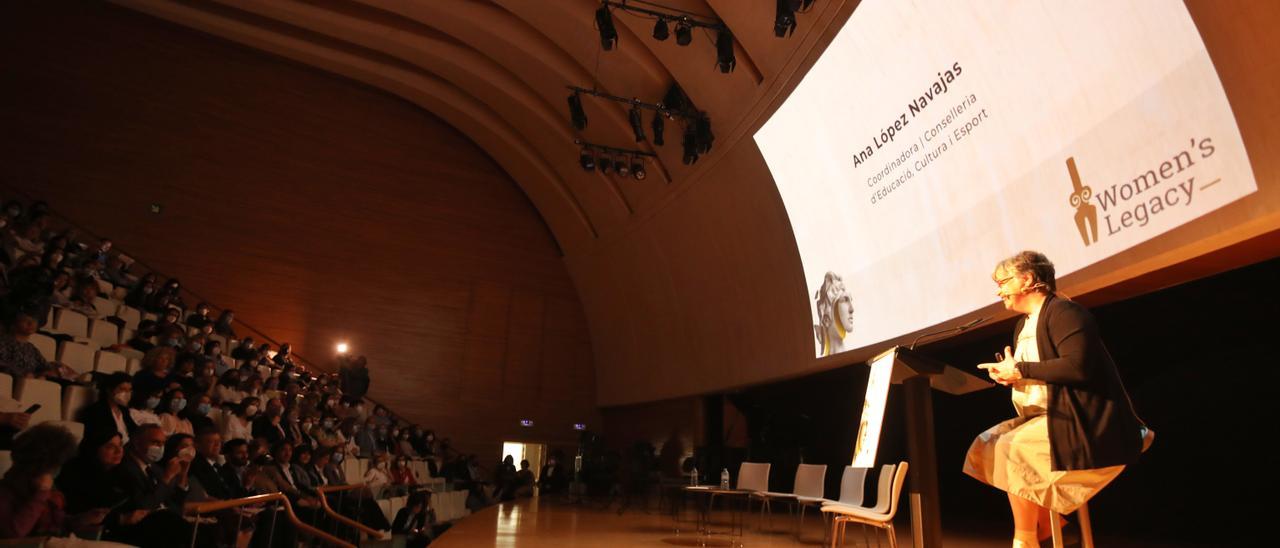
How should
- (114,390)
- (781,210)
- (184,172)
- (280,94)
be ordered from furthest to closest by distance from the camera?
(280,94), (184,172), (781,210), (114,390)

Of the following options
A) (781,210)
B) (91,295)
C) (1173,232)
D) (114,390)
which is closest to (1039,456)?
(1173,232)

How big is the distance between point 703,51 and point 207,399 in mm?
6578

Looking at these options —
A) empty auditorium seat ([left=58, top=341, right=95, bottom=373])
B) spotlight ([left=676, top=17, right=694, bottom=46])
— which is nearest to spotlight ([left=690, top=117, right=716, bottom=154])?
spotlight ([left=676, top=17, right=694, bottom=46])

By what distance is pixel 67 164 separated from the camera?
12.9 meters

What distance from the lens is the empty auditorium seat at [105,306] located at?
8.73m

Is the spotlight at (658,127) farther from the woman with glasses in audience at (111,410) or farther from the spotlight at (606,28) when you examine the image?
the woman with glasses in audience at (111,410)

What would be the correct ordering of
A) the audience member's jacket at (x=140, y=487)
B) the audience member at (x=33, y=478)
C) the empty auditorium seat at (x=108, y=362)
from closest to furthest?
the audience member at (x=33, y=478) → the audience member's jacket at (x=140, y=487) → the empty auditorium seat at (x=108, y=362)

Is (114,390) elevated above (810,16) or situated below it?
below

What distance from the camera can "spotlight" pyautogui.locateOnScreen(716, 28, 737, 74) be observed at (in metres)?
8.81

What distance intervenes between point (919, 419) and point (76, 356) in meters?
7.10

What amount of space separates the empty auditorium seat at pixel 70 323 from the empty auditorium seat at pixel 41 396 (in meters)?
2.68

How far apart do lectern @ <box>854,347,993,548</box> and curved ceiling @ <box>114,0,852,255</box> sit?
587 cm

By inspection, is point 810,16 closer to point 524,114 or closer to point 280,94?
point 524,114

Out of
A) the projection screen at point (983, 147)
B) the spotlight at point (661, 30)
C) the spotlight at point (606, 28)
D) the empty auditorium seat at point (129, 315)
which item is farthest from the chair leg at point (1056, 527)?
the empty auditorium seat at point (129, 315)
